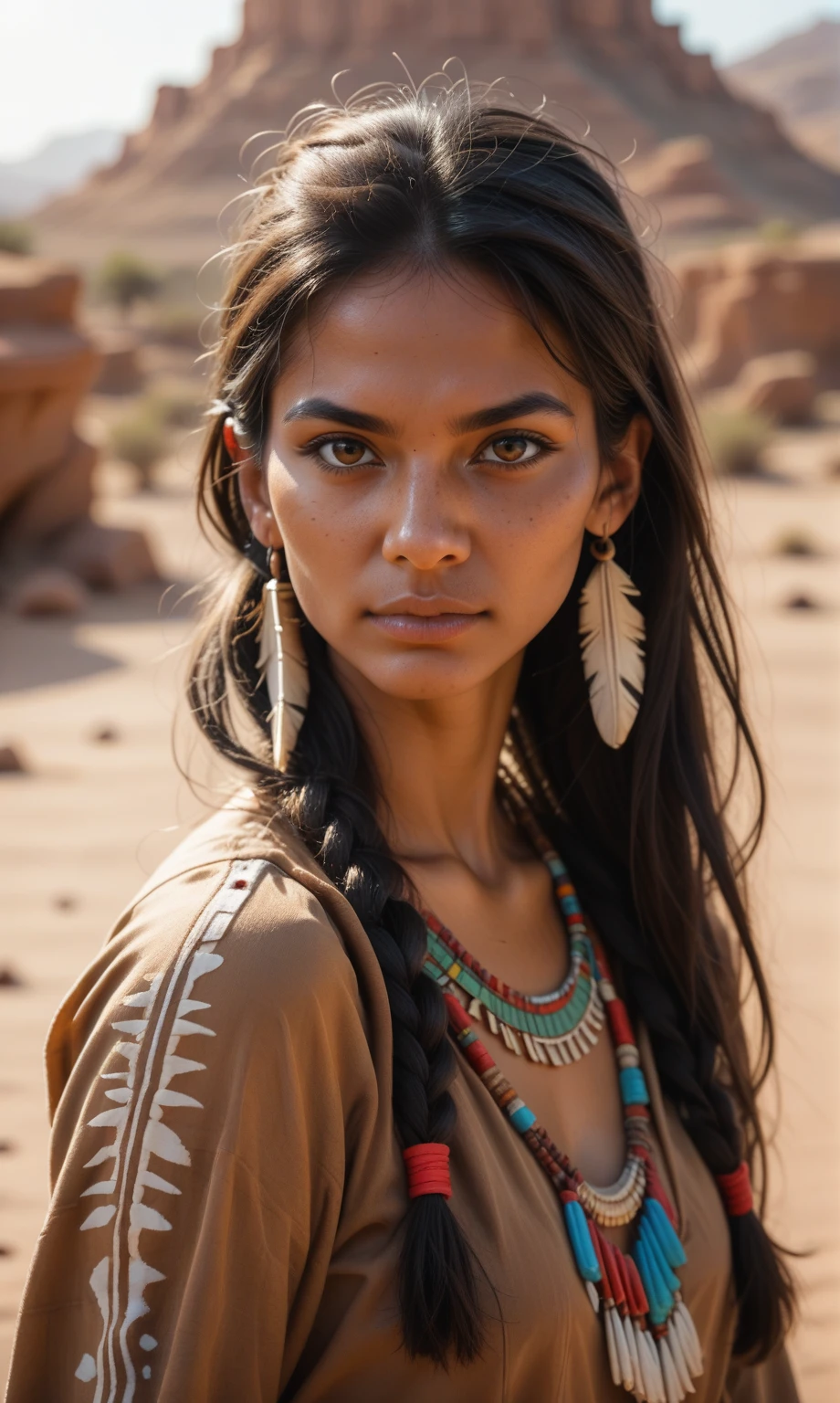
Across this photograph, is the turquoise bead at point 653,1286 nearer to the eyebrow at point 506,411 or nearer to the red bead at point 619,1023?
the red bead at point 619,1023

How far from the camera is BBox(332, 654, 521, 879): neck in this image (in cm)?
197

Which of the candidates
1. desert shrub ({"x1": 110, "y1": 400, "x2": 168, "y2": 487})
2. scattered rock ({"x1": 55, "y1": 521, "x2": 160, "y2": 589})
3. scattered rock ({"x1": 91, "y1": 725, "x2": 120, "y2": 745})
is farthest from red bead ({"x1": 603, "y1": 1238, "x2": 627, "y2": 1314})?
desert shrub ({"x1": 110, "y1": 400, "x2": 168, "y2": 487})

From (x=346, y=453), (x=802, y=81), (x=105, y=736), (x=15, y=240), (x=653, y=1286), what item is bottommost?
(x=653, y=1286)

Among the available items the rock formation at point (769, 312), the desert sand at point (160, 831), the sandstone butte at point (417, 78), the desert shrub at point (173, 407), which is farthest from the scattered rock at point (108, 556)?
the sandstone butte at point (417, 78)


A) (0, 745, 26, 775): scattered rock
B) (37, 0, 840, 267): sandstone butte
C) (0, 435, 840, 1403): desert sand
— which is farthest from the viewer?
(37, 0, 840, 267): sandstone butte

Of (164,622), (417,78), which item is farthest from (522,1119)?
(417,78)

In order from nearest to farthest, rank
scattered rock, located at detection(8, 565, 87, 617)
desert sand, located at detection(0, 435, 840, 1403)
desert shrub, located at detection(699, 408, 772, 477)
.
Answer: desert sand, located at detection(0, 435, 840, 1403) → scattered rock, located at detection(8, 565, 87, 617) → desert shrub, located at detection(699, 408, 772, 477)

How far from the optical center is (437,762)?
203 centimetres

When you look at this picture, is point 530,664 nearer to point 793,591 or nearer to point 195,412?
point 793,591

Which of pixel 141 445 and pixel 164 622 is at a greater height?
pixel 141 445

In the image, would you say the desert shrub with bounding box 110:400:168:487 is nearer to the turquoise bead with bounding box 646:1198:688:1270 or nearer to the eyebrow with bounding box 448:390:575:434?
the eyebrow with bounding box 448:390:575:434

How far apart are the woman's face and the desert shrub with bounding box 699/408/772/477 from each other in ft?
49.6

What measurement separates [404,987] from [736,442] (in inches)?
621

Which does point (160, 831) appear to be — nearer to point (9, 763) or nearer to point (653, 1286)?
point (653, 1286)
